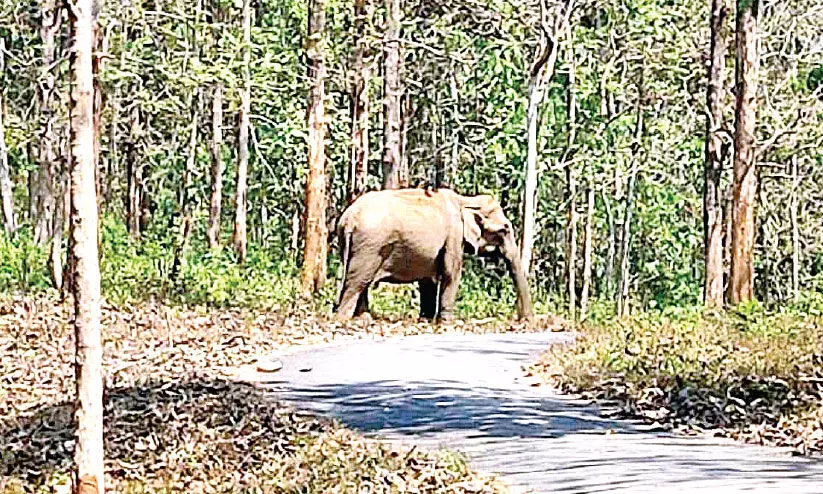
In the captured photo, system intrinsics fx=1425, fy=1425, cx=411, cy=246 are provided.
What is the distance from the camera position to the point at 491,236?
25.9m

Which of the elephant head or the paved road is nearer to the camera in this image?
the paved road

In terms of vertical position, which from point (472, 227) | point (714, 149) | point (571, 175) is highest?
point (714, 149)

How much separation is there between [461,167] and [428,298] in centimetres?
2276

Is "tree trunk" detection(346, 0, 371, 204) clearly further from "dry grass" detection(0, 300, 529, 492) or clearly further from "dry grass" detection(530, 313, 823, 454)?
"dry grass" detection(530, 313, 823, 454)

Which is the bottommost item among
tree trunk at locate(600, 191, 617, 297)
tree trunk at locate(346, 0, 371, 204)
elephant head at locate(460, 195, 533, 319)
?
tree trunk at locate(600, 191, 617, 297)

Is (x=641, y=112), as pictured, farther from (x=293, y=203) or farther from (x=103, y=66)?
(x=103, y=66)

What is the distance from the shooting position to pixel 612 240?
47875mm

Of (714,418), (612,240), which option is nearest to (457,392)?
(714,418)

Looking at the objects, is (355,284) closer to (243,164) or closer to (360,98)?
(360,98)

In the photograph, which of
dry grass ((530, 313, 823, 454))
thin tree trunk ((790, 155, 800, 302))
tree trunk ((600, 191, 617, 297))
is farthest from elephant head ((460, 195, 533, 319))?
tree trunk ((600, 191, 617, 297))

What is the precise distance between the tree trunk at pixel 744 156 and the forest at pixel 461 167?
0.04 meters

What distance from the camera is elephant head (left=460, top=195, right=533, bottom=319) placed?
83.9 feet

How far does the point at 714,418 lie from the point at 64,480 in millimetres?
5483

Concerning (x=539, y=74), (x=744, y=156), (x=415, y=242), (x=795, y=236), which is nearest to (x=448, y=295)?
(x=415, y=242)
